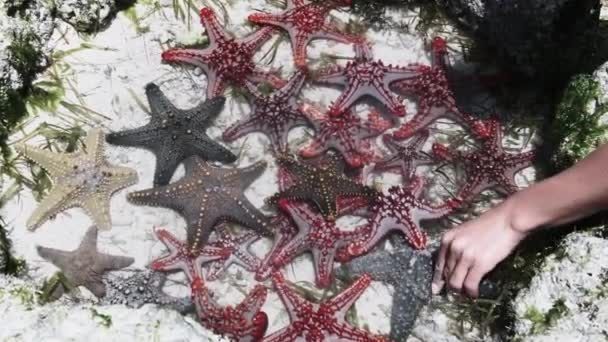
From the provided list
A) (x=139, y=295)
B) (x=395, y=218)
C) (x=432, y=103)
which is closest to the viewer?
(x=139, y=295)

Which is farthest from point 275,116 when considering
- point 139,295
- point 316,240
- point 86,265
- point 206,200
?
point 86,265

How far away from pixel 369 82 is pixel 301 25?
74cm

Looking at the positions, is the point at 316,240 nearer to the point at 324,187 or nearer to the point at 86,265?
the point at 324,187

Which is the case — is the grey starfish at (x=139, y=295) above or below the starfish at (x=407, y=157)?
→ below

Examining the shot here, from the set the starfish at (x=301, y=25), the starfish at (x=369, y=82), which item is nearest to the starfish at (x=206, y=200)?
the starfish at (x=369, y=82)

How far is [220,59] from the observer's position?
4.88 m

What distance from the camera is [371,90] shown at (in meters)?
4.84

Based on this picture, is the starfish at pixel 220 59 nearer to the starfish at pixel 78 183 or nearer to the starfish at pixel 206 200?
the starfish at pixel 206 200

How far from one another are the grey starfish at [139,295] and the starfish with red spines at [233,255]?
281mm

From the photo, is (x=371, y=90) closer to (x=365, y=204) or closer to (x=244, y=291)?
(x=365, y=204)

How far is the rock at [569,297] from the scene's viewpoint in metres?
3.73

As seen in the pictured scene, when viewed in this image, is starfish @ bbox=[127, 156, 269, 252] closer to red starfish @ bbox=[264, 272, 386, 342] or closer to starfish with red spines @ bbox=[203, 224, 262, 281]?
starfish with red spines @ bbox=[203, 224, 262, 281]

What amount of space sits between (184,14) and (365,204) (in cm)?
213

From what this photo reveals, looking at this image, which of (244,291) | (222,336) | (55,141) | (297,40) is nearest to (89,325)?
(222,336)
